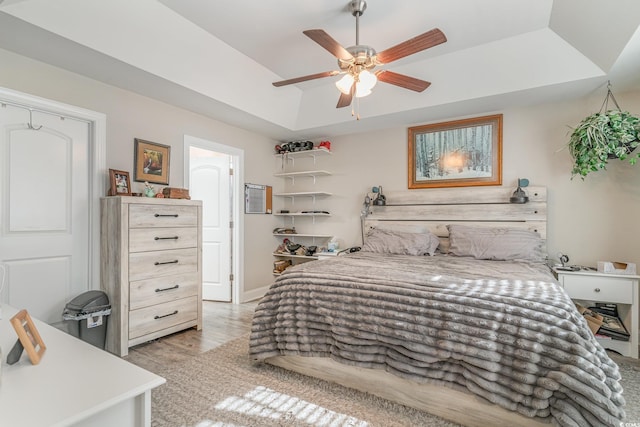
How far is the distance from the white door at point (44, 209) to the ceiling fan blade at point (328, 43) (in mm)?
2161

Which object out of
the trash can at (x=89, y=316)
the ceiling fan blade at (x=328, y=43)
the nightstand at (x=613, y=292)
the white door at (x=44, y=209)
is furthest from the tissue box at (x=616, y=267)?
the white door at (x=44, y=209)

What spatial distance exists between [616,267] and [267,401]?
3.19 metres

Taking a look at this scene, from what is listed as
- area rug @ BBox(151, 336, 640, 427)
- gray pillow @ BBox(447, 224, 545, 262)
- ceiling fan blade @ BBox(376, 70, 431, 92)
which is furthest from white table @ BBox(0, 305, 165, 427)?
gray pillow @ BBox(447, 224, 545, 262)

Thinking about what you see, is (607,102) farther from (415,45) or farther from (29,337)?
(29,337)

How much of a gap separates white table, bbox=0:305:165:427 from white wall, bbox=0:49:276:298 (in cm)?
214

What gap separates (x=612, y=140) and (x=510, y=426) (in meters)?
2.49

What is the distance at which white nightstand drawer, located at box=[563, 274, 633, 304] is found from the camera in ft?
8.49

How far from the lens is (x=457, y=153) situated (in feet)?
12.1

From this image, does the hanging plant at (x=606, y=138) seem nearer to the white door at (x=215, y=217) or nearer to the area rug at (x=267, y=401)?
the area rug at (x=267, y=401)

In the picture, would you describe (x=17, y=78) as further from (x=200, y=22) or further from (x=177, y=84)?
(x=200, y=22)

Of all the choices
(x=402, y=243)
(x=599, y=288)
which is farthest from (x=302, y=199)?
(x=599, y=288)

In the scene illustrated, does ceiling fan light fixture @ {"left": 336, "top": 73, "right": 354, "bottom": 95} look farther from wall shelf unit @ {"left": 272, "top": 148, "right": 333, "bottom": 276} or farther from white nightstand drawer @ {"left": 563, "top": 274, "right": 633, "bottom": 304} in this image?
white nightstand drawer @ {"left": 563, "top": 274, "right": 633, "bottom": 304}

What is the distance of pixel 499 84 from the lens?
297 centimetres

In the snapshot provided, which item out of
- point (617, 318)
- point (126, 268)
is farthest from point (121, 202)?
point (617, 318)
